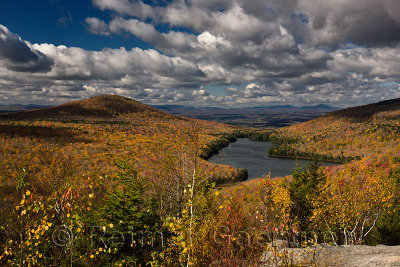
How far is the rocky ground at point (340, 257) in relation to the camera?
24.7ft

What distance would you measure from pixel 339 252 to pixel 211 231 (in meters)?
6.73

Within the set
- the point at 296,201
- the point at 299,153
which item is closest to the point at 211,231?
the point at 296,201

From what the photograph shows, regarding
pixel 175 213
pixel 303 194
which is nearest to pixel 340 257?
pixel 175 213

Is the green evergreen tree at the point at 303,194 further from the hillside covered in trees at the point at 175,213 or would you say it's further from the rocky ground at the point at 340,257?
the rocky ground at the point at 340,257

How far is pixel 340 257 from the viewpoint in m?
8.90

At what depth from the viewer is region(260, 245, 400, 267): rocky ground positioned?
7539 millimetres

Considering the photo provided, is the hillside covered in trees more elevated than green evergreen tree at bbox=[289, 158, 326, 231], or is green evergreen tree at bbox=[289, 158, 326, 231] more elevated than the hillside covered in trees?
the hillside covered in trees

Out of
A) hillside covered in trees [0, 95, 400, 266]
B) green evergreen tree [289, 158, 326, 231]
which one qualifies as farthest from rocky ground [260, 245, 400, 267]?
green evergreen tree [289, 158, 326, 231]

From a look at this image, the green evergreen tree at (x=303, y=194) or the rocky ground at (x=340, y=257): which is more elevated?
the rocky ground at (x=340, y=257)

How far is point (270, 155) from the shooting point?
16550cm

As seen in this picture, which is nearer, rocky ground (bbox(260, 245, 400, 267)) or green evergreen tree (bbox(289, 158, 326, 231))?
rocky ground (bbox(260, 245, 400, 267))

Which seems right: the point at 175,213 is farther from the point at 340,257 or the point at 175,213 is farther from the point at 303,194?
the point at 303,194

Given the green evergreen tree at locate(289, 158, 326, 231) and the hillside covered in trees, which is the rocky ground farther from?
the green evergreen tree at locate(289, 158, 326, 231)

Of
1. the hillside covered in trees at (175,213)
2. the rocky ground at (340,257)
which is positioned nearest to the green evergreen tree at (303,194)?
the hillside covered in trees at (175,213)
